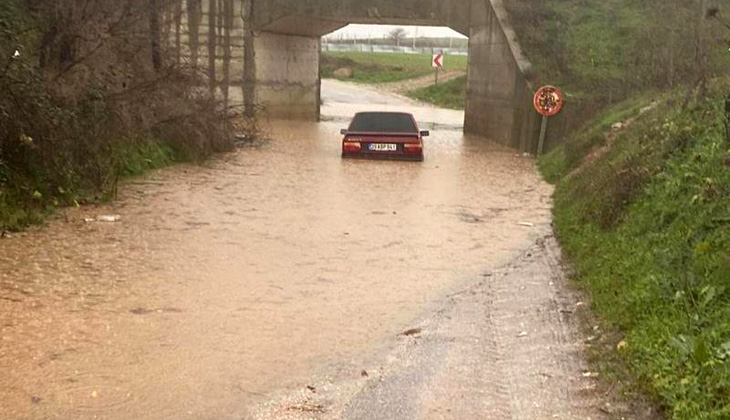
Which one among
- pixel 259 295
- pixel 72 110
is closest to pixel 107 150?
pixel 72 110

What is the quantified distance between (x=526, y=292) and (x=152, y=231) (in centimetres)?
499

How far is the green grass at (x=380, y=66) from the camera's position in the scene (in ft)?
212

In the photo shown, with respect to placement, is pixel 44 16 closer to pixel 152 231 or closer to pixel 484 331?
pixel 152 231

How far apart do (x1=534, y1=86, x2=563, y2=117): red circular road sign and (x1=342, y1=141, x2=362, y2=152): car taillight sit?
17.0ft

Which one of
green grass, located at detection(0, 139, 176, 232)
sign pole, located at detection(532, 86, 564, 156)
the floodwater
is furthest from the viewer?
sign pole, located at detection(532, 86, 564, 156)

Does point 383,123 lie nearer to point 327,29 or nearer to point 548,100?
point 548,100

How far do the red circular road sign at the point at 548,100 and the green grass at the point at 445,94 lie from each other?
27045 millimetres

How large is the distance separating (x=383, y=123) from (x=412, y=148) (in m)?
1.18

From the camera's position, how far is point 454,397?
18.3ft

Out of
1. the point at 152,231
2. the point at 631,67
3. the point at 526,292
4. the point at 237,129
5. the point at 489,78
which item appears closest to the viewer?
the point at 526,292

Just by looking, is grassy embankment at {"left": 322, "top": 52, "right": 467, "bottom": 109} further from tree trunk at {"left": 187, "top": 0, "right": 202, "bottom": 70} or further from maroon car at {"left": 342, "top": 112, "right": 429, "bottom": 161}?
maroon car at {"left": 342, "top": 112, "right": 429, "bottom": 161}

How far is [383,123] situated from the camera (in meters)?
20.2

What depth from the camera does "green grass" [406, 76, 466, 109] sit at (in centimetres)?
5028

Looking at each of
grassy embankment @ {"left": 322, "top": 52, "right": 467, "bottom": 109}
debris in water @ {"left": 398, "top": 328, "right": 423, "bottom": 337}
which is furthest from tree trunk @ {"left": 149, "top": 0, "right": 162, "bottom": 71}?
grassy embankment @ {"left": 322, "top": 52, "right": 467, "bottom": 109}
